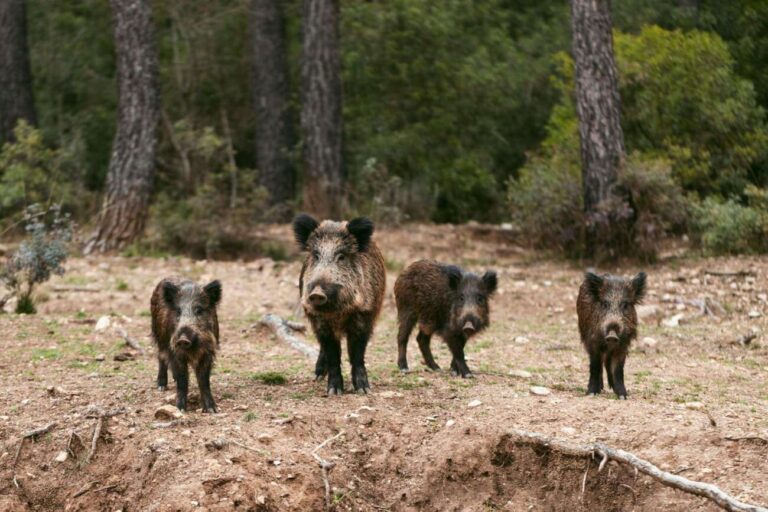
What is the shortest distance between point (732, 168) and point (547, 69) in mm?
6040

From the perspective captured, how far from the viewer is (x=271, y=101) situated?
23.1 metres

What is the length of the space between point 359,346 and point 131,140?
10390mm

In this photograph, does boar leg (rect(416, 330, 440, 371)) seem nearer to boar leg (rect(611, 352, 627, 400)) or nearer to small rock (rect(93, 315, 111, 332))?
boar leg (rect(611, 352, 627, 400))

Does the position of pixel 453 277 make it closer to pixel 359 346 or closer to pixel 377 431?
pixel 359 346

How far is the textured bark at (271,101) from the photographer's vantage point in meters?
22.9

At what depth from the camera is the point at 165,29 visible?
26.0 meters

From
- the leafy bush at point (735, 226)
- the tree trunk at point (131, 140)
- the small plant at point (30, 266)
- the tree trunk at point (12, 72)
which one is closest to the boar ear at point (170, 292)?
the small plant at point (30, 266)

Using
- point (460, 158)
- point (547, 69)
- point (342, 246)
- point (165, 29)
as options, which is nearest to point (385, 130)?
point (460, 158)

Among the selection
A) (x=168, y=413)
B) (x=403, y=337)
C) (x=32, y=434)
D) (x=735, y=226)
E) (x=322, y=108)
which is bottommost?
(x=32, y=434)

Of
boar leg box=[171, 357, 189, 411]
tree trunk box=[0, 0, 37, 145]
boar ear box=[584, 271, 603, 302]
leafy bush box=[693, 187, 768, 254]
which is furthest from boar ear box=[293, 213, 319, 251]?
tree trunk box=[0, 0, 37, 145]

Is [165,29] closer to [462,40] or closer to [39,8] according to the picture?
[39,8]

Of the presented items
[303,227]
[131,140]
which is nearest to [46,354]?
[303,227]

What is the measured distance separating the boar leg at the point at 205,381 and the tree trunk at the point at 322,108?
11680 mm

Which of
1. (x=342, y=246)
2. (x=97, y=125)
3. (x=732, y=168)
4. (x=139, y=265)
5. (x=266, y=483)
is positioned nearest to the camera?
(x=266, y=483)
